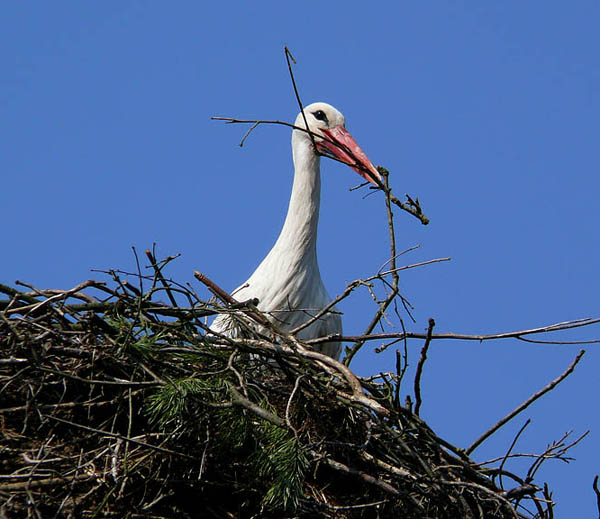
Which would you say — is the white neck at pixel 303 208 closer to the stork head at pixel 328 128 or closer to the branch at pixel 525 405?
the stork head at pixel 328 128

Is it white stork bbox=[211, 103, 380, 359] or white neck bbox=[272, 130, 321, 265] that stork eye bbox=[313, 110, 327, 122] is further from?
white neck bbox=[272, 130, 321, 265]

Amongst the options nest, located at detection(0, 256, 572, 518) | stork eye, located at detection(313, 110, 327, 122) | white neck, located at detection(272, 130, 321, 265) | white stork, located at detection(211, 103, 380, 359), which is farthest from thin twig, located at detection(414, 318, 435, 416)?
stork eye, located at detection(313, 110, 327, 122)

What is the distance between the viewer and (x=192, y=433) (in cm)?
339

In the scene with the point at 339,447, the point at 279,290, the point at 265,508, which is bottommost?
the point at 265,508

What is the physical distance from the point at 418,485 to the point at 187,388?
2.41ft

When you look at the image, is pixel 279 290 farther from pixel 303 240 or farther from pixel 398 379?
pixel 398 379

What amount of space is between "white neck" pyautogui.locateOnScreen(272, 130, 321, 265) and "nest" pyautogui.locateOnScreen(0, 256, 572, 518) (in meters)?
1.48

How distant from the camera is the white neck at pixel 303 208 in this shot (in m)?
5.12

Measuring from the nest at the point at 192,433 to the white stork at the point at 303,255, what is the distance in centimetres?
101

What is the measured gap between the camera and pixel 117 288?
3.63 metres

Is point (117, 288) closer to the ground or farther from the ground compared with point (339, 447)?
farther from the ground

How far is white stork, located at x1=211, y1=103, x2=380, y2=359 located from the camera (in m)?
4.91

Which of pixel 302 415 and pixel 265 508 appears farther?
pixel 302 415

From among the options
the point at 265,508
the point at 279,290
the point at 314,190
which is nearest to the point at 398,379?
the point at 265,508
